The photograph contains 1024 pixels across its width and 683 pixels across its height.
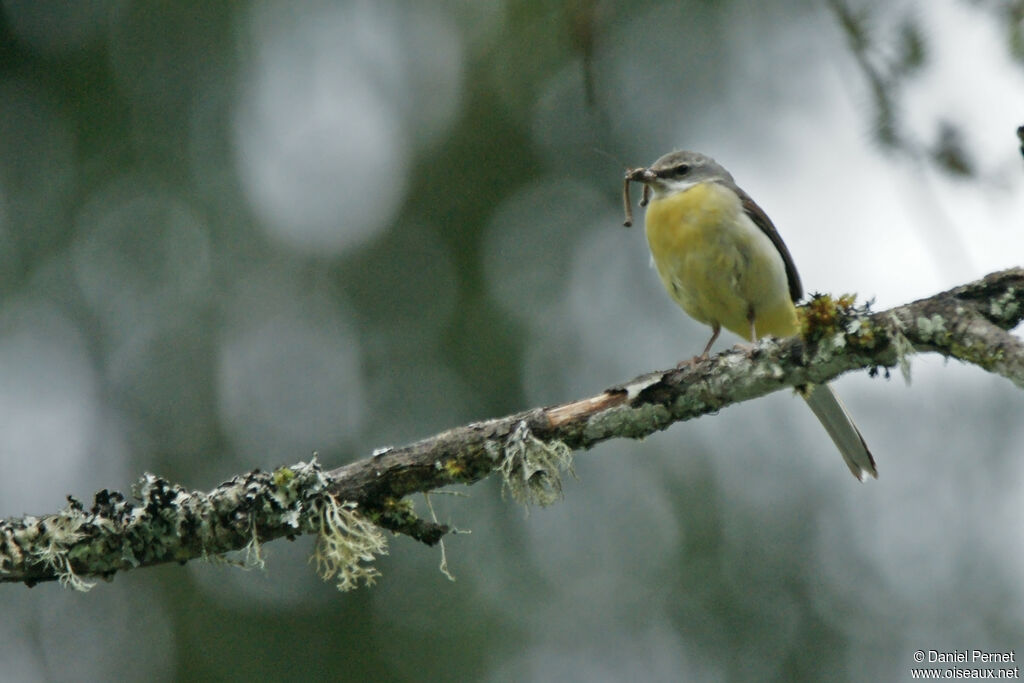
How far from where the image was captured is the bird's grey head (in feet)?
20.0

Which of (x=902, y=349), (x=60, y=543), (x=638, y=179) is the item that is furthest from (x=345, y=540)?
(x=638, y=179)

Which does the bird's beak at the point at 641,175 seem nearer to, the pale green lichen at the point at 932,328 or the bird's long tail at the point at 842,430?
the bird's long tail at the point at 842,430

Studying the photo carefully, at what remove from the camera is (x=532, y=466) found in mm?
3721

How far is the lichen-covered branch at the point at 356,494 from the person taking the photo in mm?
3684

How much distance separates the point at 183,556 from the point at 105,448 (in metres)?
5.69

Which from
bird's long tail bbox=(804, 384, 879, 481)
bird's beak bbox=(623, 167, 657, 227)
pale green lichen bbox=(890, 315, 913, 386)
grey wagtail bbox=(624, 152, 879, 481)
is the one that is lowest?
pale green lichen bbox=(890, 315, 913, 386)

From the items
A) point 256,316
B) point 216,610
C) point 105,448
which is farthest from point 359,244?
point 216,610

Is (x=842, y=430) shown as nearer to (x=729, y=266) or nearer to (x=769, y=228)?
(x=729, y=266)

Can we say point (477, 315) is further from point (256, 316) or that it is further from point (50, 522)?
point (50, 522)

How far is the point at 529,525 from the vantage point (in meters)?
8.78

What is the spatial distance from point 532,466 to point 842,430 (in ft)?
7.88

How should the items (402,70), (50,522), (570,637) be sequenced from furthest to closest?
(402,70) → (570,637) → (50,522)

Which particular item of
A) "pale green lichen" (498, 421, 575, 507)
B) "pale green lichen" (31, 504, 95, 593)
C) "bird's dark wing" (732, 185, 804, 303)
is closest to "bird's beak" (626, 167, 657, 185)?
"bird's dark wing" (732, 185, 804, 303)

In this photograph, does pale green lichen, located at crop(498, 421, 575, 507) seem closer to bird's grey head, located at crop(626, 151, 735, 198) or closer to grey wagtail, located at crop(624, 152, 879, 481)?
grey wagtail, located at crop(624, 152, 879, 481)
